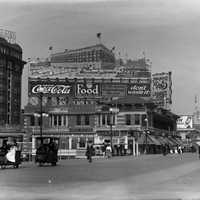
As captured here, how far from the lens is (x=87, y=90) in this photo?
66.4 metres

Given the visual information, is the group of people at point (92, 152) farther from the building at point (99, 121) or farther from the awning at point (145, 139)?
the awning at point (145, 139)

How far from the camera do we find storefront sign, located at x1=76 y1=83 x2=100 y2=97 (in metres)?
64.9

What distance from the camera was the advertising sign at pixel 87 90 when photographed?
2549 inches

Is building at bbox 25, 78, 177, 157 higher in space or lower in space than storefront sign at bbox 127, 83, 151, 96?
lower

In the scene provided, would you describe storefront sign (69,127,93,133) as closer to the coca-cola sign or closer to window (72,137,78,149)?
window (72,137,78,149)

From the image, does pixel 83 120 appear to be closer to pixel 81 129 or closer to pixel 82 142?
pixel 81 129

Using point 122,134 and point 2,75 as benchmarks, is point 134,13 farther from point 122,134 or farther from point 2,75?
point 122,134

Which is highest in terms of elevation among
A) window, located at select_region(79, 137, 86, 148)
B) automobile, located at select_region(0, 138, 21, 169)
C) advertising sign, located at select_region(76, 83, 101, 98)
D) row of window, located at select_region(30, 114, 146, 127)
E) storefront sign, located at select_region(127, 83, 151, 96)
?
advertising sign, located at select_region(76, 83, 101, 98)

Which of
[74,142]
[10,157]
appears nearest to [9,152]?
[10,157]

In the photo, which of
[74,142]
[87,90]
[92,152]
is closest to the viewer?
[92,152]

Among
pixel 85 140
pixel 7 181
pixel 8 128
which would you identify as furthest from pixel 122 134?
pixel 7 181

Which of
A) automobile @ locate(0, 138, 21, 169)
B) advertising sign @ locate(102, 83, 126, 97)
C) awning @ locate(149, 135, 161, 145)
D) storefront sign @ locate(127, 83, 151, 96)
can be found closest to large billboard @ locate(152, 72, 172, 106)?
automobile @ locate(0, 138, 21, 169)

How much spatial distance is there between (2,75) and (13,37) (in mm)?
37539

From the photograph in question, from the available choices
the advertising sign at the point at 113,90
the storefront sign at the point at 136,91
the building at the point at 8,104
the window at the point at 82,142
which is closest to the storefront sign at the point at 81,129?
the window at the point at 82,142
